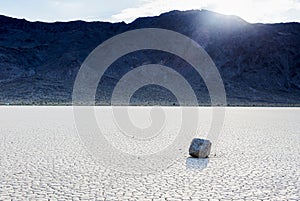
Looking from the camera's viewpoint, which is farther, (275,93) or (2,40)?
(2,40)

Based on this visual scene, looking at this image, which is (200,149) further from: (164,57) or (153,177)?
(164,57)

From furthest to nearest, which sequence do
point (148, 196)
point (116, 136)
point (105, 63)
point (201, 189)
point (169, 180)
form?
point (105, 63) → point (116, 136) → point (169, 180) → point (201, 189) → point (148, 196)

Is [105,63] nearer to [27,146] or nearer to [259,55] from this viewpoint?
[259,55]

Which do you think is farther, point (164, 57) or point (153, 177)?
point (164, 57)

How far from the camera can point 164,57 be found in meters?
66.8

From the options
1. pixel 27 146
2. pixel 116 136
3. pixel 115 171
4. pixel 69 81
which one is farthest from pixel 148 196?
pixel 69 81

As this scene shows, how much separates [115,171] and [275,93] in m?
56.5

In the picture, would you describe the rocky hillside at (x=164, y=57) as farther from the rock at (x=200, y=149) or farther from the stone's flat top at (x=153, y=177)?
the rock at (x=200, y=149)

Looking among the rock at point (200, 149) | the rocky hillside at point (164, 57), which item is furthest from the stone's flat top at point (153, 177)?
the rocky hillside at point (164, 57)

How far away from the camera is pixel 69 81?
5722 cm

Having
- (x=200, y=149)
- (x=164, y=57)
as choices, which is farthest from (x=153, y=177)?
(x=164, y=57)

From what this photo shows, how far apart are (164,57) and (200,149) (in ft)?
195

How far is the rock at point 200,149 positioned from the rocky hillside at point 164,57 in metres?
40.7

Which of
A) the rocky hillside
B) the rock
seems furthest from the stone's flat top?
the rocky hillside
